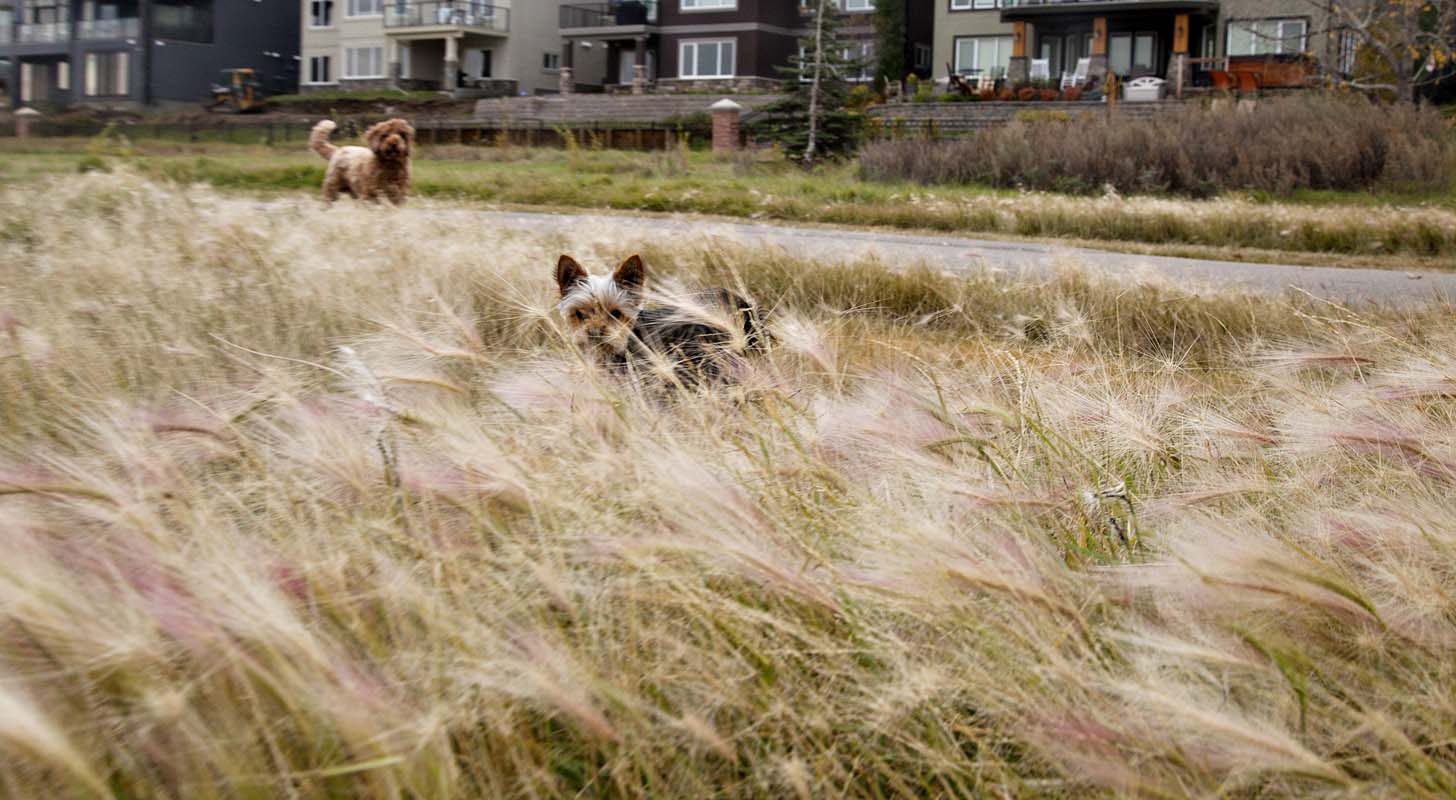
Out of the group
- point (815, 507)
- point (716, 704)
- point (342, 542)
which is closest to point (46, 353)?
point (342, 542)

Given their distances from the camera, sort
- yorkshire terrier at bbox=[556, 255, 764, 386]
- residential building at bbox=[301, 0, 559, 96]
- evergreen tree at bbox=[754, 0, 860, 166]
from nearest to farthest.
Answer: yorkshire terrier at bbox=[556, 255, 764, 386]
evergreen tree at bbox=[754, 0, 860, 166]
residential building at bbox=[301, 0, 559, 96]

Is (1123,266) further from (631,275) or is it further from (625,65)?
(625,65)

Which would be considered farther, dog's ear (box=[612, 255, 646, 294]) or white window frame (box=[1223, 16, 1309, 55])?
white window frame (box=[1223, 16, 1309, 55])

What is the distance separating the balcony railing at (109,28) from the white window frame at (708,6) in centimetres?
1974

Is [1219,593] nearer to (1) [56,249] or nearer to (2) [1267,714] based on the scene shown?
(2) [1267,714]

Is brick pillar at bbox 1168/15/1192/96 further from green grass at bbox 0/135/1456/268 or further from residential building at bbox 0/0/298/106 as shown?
residential building at bbox 0/0/298/106

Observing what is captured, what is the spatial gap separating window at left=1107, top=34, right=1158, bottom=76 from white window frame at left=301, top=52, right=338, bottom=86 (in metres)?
33.4

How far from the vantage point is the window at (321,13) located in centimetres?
5953

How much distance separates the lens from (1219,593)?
196 cm

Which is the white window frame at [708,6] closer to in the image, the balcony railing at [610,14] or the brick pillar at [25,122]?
the balcony railing at [610,14]

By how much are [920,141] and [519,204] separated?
8149 millimetres

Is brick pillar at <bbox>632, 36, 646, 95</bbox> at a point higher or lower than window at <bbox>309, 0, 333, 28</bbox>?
lower

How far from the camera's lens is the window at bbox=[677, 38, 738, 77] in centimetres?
5056

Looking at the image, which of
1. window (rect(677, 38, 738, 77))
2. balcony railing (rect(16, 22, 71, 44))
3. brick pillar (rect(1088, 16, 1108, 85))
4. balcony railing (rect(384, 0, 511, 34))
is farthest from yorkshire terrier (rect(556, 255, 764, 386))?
balcony railing (rect(384, 0, 511, 34))
